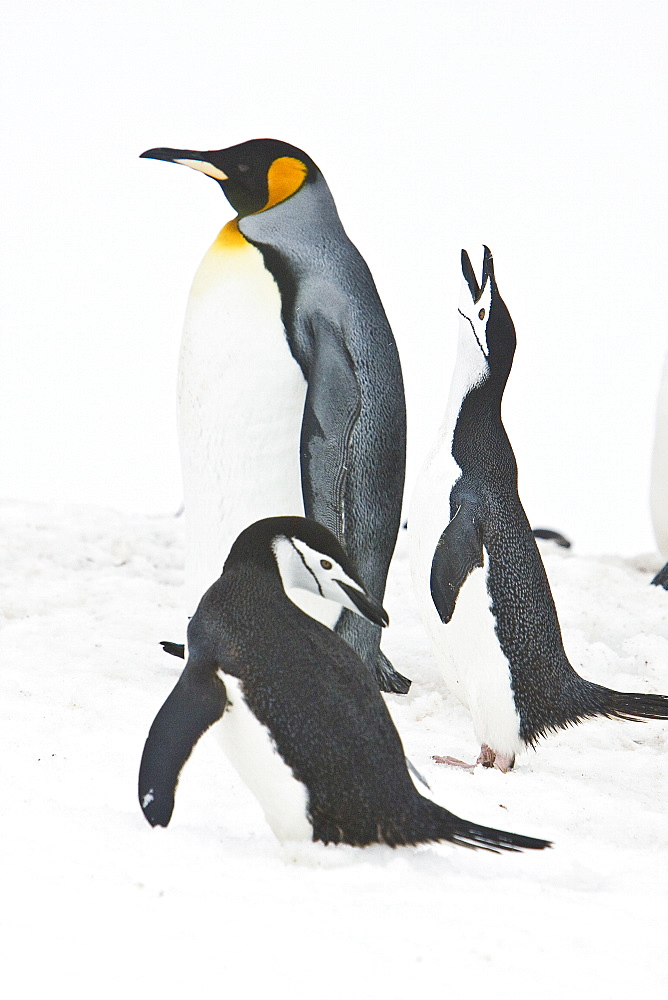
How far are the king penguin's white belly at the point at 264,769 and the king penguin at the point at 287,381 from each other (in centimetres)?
75

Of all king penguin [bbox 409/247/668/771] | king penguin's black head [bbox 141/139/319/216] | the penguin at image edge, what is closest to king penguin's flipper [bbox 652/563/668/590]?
the penguin at image edge

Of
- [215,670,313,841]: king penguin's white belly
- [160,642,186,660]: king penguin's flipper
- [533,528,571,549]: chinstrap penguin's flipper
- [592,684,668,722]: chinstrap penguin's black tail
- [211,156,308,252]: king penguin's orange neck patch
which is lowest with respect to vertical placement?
[533,528,571,549]: chinstrap penguin's flipper

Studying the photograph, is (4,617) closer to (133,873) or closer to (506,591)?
(506,591)

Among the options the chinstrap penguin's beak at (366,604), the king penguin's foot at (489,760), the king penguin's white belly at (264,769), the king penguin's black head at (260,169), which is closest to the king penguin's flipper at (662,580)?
the king penguin's foot at (489,760)

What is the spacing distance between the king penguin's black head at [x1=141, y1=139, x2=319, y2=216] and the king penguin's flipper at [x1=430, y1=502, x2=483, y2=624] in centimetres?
A: 91

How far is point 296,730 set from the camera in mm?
1691

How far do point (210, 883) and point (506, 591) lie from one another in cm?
116

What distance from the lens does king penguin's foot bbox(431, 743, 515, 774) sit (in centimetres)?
248

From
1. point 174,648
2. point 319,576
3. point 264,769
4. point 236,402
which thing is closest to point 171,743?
point 264,769

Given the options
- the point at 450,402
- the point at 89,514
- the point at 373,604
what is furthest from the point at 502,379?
the point at 89,514

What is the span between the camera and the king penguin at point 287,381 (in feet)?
8.23

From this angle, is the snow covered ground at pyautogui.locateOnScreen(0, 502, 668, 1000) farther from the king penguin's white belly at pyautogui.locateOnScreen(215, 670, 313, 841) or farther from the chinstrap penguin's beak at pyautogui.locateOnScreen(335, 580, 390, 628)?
the chinstrap penguin's beak at pyautogui.locateOnScreen(335, 580, 390, 628)

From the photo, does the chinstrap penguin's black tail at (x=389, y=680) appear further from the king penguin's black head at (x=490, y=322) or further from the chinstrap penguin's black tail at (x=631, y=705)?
the king penguin's black head at (x=490, y=322)

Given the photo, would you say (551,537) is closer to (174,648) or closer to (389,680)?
(389,680)
